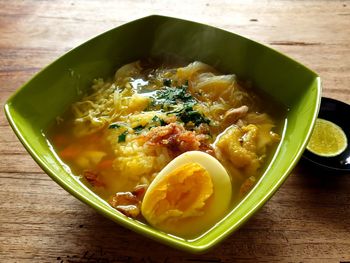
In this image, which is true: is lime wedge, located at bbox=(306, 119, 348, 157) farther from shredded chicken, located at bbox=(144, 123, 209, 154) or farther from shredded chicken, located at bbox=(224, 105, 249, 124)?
A: shredded chicken, located at bbox=(144, 123, 209, 154)

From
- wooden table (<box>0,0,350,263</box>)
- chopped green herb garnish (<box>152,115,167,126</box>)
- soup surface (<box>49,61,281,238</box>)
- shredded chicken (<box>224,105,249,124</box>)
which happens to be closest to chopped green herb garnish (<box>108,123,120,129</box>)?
soup surface (<box>49,61,281,238</box>)

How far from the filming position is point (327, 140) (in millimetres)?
2131

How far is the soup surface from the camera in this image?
1686 mm

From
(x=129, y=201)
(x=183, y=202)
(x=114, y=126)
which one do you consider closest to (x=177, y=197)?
(x=183, y=202)

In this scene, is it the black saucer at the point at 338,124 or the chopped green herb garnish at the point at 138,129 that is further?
the chopped green herb garnish at the point at 138,129

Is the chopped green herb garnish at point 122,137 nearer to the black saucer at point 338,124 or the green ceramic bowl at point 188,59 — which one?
the green ceramic bowl at point 188,59

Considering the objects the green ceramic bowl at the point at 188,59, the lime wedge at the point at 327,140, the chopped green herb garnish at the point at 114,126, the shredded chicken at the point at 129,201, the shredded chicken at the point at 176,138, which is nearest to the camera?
the green ceramic bowl at the point at 188,59

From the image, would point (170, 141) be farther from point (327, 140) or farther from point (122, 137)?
point (327, 140)

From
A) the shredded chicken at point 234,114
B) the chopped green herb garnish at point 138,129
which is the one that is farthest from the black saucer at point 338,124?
the chopped green herb garnish at point 138,129

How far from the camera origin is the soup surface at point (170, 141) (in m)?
1.69

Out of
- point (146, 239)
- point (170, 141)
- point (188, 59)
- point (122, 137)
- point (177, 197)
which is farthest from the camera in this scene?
point (188, 59)

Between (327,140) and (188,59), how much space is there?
0.90 meters

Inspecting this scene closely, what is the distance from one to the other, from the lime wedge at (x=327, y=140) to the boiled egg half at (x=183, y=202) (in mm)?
648

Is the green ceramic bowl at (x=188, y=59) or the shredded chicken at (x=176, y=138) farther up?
the green ceramic bowl at (x=188, y=59)
